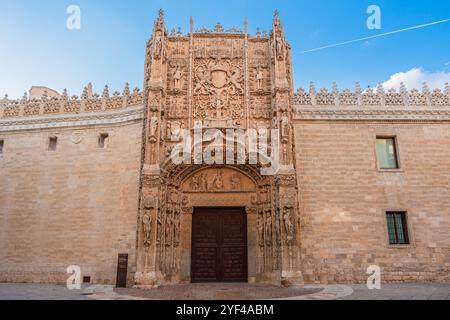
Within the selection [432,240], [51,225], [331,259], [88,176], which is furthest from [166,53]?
[432,240]

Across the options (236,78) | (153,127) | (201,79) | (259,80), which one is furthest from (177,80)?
(259,80)

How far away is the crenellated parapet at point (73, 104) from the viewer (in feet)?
59.4

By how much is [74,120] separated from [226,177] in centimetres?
833

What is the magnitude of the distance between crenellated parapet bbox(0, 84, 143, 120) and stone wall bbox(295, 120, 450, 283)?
8.69 m

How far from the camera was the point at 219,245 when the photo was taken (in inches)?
635

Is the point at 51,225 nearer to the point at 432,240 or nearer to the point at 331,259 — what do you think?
the point at 331,259

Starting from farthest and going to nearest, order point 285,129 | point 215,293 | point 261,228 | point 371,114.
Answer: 1. point 371,114
2. point 261,228
3. point 285,129
4. point 215,293

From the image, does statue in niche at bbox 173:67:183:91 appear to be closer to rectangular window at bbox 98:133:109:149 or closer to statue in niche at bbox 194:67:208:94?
statue in niche at bbox 194:67:208:94

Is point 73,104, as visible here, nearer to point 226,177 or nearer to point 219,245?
point 226,177

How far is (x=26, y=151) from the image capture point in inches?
714

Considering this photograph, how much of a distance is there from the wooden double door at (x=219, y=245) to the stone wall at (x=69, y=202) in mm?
2830

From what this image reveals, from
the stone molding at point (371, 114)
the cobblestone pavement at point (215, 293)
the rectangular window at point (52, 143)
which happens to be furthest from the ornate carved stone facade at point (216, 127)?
the rectangular window at point (52, 143)
